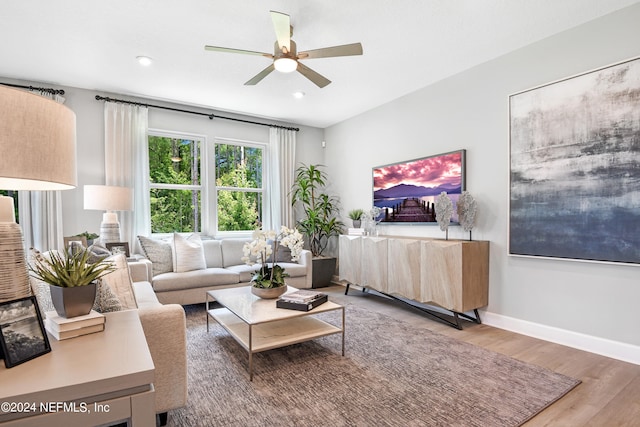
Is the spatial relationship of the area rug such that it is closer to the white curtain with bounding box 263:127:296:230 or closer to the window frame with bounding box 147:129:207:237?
the window frame with bounding box 147:129:207:237

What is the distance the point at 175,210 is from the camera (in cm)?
480

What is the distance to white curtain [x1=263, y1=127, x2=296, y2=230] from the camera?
5500 mm

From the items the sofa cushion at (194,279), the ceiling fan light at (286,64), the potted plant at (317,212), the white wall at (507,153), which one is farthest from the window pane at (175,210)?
the ceiling fan light at (286,64)

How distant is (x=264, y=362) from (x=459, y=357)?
150 centimetres

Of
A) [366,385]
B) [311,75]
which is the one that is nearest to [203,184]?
[311,75]

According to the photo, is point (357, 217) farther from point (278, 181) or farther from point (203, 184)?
point (203, 184)

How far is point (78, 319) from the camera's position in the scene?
1.15 m

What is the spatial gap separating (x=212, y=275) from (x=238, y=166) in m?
2.05

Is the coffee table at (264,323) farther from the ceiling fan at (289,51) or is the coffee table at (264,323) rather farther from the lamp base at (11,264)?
the ceiling fan at (289,51)

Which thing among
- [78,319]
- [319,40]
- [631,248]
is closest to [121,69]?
[319,40]

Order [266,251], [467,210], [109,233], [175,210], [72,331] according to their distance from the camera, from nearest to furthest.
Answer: [72,331] → [266,251] → [467,210] → [109,233] → [175,210]

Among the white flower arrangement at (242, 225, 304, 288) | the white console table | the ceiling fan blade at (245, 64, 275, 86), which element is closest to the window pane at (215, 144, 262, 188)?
the ceiling fan blade at (245, 64, 275, 86)

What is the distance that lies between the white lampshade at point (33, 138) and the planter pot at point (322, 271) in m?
4.16

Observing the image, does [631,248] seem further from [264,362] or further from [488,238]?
[264,362]
